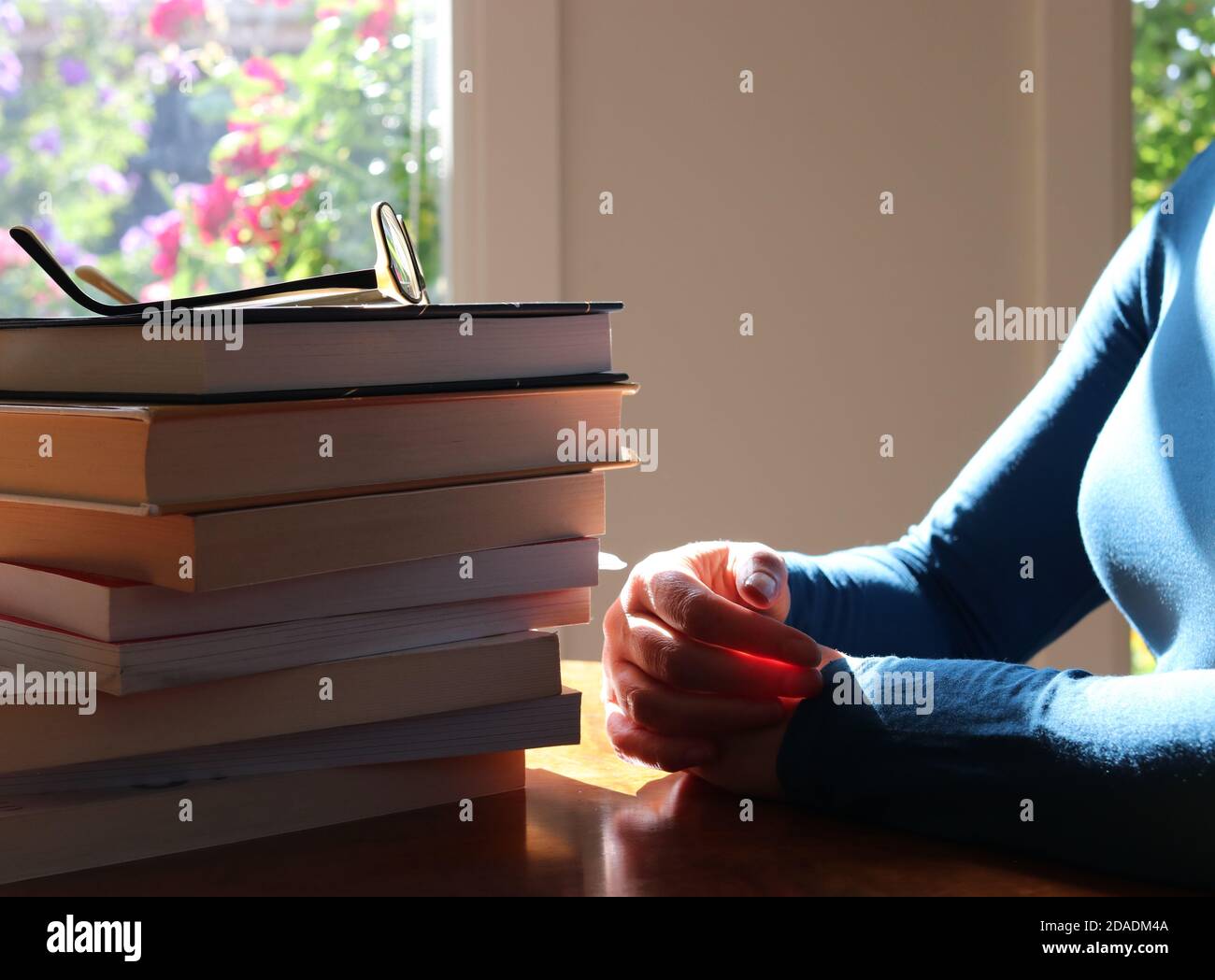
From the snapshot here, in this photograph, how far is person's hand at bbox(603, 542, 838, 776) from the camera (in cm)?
67

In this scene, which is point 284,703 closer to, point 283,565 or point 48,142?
point 283,565

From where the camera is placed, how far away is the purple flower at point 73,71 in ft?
6.97

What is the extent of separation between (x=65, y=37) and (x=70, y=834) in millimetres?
1948

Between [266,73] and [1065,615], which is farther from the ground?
[266,73]

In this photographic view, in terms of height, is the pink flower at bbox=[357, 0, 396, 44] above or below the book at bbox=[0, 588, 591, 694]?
above

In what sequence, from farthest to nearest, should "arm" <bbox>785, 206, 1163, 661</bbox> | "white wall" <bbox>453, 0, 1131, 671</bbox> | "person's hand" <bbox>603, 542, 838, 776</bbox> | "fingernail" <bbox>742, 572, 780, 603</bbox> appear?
"white wall" <bbox>453, 0, 1131, 671</bbox> < "arm" <bbox>785, 206, 1163, 661</bbox> < "fingernail" <bbox>742, 572, 780, 603</bbox> < "person's hand" <bbox>603, 542, 838, 776</bbox>

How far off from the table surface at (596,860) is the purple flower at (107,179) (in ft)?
5.98

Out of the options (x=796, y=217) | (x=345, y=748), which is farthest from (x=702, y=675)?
(x=796, y=217)

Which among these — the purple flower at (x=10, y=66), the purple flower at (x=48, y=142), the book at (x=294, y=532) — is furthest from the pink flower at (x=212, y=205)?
the book at (x=294, y=532)

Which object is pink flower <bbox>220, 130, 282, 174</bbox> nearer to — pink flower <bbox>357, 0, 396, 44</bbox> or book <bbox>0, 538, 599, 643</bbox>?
pink flower <bbox>357, 0, 396, 44</bbox>

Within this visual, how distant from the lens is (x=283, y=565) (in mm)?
577

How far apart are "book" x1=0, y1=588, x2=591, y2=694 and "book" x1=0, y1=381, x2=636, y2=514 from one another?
0.06m

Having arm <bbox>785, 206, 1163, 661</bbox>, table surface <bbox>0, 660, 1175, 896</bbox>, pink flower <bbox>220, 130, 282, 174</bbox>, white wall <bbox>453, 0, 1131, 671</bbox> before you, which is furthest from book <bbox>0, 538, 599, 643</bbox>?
pink flower <bbox>220, 130, 282, 174</bbox>

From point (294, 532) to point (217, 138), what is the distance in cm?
180
